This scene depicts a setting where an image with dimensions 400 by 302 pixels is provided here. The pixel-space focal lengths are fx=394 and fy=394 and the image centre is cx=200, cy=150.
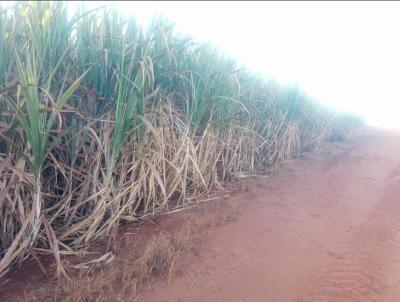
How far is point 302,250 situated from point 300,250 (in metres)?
0.01

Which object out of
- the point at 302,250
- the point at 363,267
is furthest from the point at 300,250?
the point at 363,267

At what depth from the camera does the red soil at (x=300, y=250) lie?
2.21m

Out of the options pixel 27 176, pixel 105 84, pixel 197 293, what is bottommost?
→ pixel 197 293

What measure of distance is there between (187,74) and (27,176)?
1.81m

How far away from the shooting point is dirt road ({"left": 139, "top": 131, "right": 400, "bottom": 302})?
222 cm

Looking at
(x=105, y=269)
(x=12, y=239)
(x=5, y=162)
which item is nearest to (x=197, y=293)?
(x=105, y=269)

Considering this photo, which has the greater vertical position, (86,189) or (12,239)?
(86,189)

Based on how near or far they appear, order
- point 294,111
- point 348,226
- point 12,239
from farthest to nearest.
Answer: point 294,111 < point 348,226 < point 12,239

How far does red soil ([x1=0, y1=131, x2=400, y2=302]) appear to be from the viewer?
221 cm

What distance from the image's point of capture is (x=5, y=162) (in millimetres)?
2061

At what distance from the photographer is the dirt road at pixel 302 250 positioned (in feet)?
7.27

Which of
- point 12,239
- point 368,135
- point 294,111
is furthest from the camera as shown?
point 368,135

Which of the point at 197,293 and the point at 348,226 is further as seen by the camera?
the point at 348,226

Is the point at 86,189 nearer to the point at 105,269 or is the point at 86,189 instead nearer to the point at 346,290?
the point at 105,269
